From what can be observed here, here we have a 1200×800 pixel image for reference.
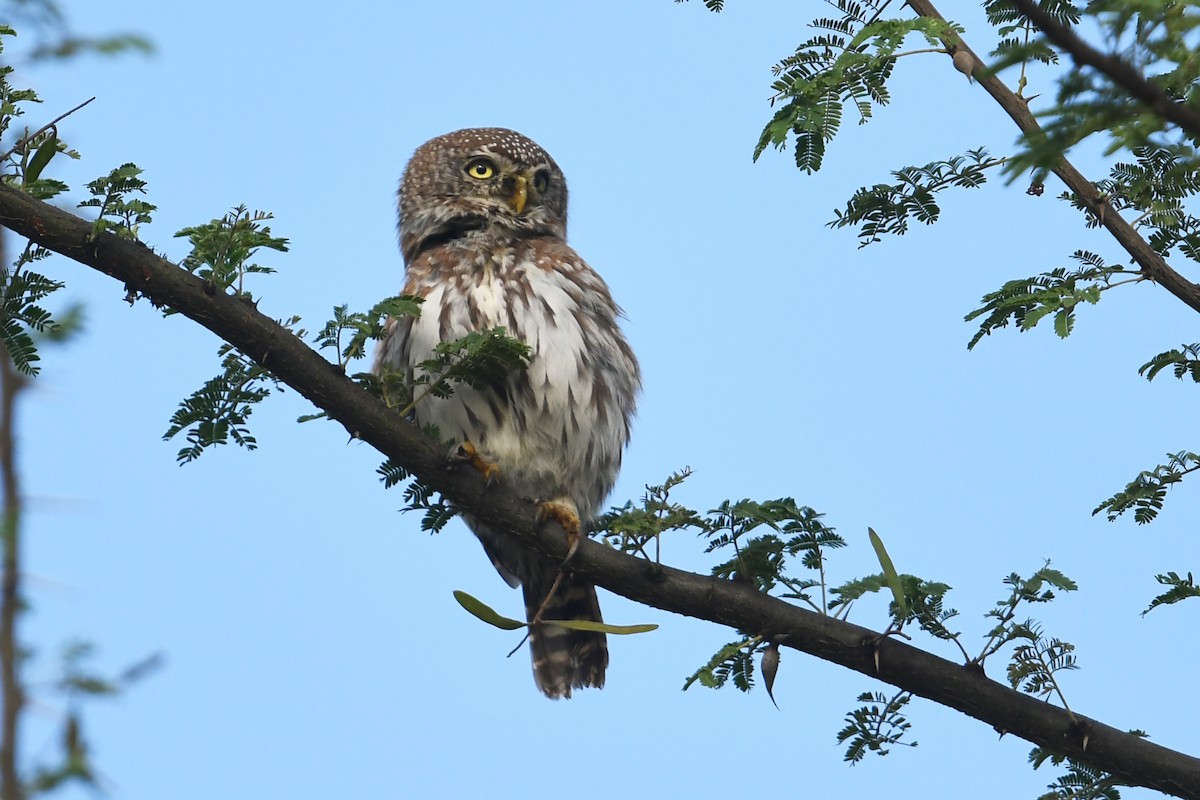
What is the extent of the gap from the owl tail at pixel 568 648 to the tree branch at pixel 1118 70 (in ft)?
13.6

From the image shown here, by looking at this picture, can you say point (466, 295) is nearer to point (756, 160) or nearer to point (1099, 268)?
point (756, 160)

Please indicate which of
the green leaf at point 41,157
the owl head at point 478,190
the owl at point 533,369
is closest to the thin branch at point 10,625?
the green leaf at point 41,157

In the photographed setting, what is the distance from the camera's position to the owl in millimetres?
4707

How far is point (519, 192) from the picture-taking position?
595cm

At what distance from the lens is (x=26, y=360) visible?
11.1 feet

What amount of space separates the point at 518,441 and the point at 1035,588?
6.50 feet

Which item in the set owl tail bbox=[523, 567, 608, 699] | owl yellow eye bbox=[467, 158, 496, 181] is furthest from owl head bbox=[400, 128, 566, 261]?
owl tail bbox=[523, 567, 608, 699]

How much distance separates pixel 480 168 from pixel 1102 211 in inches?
134

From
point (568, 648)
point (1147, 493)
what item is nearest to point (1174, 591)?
point (1147, 493)

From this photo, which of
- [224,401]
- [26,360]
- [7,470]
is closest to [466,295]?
[224,401]

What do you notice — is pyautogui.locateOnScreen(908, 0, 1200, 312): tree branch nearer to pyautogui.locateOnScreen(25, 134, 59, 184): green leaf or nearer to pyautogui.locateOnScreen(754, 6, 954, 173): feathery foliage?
pyautogui.locateOnScreen(754, 6, 954, 173): feathery foliage

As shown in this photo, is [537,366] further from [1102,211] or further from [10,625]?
[10,625]

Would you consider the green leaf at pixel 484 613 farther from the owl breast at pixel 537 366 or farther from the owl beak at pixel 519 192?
the owl beak at pixel 519 192

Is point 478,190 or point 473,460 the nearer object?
point 473,460
